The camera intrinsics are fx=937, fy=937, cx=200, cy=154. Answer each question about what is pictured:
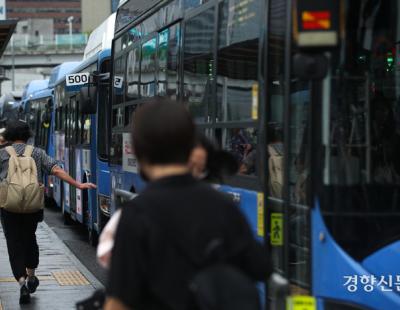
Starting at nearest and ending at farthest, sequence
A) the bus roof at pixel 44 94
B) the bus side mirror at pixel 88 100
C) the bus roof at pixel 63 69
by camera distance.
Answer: the bus side mirror at pixel 88 100, the bus roof at pixel 63 69, the bus roof at pixel 44 94

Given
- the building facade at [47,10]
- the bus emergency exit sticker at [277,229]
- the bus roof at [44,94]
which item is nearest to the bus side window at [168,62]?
the bus emergency exit sticker at [277,229]

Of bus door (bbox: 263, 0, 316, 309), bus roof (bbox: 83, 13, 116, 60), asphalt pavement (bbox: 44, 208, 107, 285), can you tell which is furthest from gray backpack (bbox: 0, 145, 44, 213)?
bus roof (bbox: 83, 13, 116, 60)

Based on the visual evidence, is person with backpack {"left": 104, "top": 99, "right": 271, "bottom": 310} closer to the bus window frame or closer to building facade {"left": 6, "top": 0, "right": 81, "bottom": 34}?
the bus window frame

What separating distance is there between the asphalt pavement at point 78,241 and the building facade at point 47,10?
152957mm

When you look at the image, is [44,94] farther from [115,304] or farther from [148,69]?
[115,304]

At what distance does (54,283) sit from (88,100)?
3.80 meters

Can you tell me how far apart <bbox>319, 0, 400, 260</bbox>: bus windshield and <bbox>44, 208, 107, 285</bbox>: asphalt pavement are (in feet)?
18.3

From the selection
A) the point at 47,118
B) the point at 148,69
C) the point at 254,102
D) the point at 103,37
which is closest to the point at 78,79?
the point at 103,37

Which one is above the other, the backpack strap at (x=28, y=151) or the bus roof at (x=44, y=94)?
the bus roof at (x=44, y=94)

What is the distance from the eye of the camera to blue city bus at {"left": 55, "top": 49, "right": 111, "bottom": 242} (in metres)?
13.3

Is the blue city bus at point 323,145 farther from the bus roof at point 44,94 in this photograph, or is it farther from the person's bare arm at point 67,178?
the bus roof at point 44,94

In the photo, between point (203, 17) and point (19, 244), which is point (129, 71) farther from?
point (203, 17)

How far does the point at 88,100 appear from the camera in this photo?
13.2m

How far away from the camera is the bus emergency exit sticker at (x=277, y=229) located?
5.42 metres
